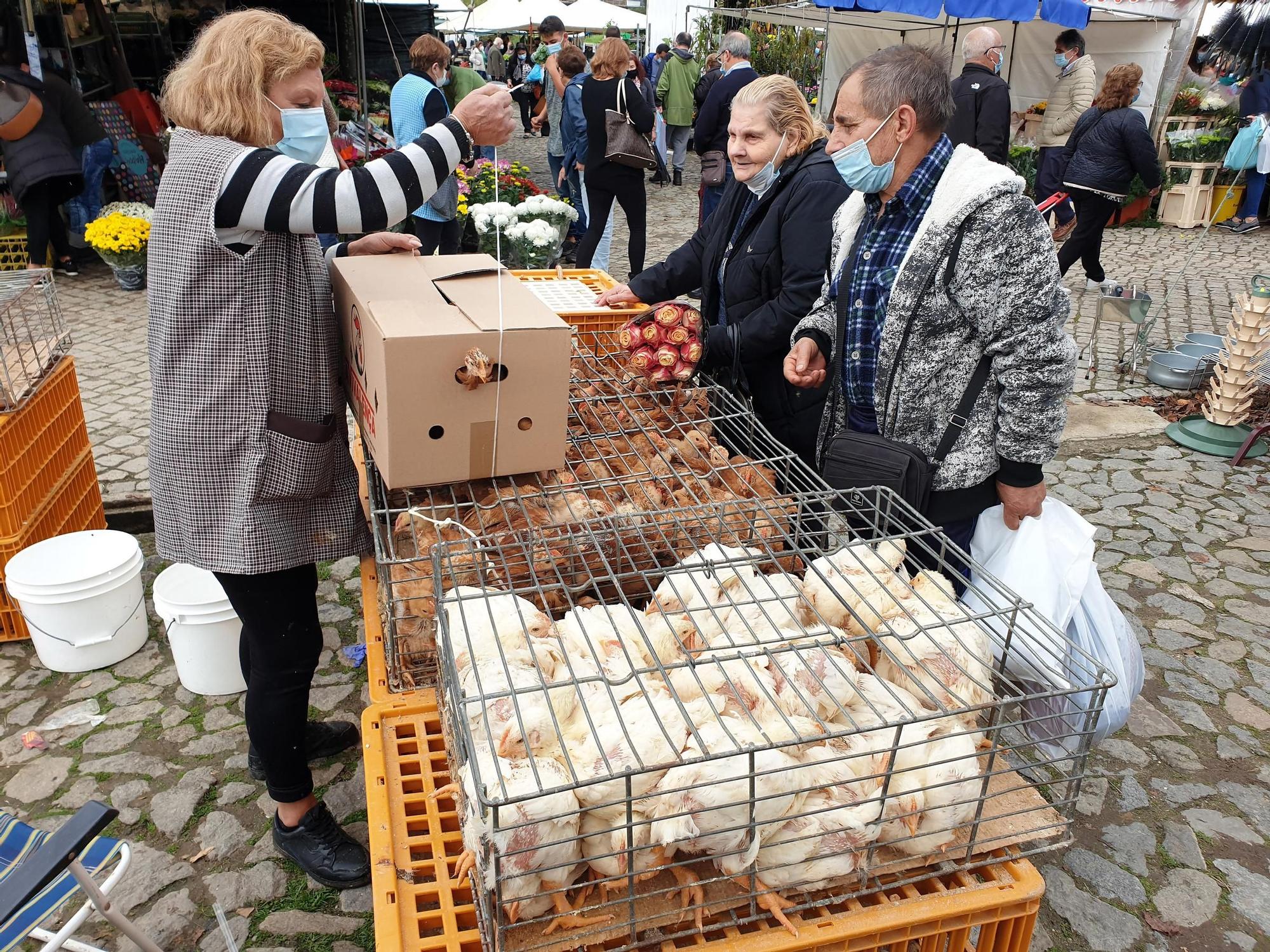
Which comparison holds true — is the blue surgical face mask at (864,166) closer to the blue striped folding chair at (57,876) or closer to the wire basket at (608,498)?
the wire basket at (608,498)

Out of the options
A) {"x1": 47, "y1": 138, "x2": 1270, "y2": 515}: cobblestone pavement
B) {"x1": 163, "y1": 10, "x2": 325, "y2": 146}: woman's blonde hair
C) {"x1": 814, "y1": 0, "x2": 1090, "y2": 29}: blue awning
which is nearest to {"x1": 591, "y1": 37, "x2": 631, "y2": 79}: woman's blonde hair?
{"x1": 47, "y1": 138, "x2": 1270, "y2": 515}: cobblestone pavement

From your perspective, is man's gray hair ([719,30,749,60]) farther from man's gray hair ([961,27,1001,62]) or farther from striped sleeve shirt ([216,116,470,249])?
striped sleeve shirt ([216,116,470,249])

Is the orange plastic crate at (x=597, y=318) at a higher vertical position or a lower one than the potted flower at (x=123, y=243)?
higher

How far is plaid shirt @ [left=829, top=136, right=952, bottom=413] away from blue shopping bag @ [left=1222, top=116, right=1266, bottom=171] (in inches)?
501

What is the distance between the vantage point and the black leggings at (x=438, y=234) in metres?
7.82

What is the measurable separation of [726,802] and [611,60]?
780 cm

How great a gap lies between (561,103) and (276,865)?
833 centimetres

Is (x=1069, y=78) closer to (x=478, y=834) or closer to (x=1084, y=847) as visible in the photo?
(x=1084, y=847)

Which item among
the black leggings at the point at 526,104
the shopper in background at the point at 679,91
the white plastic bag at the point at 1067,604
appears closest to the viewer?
the white plastic bag at the point at 1067,604

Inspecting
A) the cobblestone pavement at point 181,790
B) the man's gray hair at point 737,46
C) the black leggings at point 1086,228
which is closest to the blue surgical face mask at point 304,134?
the cobblestone pavement at point 181,790

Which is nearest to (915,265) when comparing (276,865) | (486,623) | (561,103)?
(486,623)

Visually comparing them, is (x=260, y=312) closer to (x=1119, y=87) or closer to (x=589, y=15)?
(x=1119, y=87)

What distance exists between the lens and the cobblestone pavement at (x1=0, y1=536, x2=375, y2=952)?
107 inches

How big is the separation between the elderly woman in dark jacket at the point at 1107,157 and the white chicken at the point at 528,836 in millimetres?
7768
